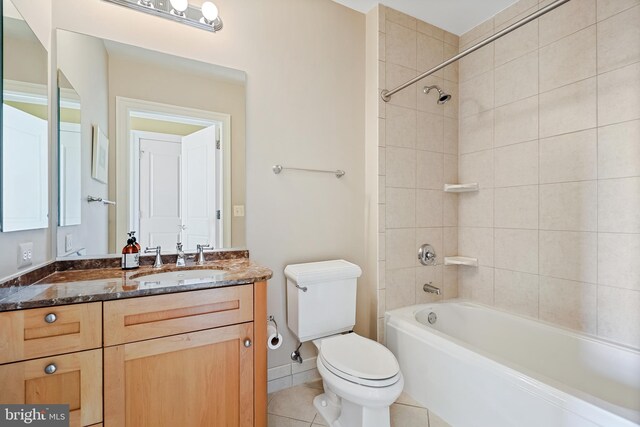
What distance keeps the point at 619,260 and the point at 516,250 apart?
0.52m

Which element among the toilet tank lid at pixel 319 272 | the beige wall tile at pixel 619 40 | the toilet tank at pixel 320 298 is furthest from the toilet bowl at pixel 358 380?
the beige wall tile at pixel 619 40

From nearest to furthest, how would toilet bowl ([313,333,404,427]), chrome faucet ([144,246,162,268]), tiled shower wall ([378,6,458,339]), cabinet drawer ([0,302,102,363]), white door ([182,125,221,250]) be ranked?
1. cabinet drawer ([0,302,102,363])
2. toilet bowl ([313,333,404,427])
3. chrome faucet ([144,246,162,268])
4. white door ([182,125,221,250])
5. tiled shower wall ([378,6,458,339])

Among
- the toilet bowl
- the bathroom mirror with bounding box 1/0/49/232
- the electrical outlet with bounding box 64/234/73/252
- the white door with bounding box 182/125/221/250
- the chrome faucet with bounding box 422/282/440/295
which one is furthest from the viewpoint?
the chrome faucet with bounding box 422/282/440/295

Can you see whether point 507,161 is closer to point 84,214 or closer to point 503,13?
point 503,13

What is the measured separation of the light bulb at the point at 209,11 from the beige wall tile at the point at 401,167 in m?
1.29

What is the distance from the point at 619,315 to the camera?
5.17ft

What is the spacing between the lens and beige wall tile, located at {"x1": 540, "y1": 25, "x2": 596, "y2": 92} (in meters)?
1.69

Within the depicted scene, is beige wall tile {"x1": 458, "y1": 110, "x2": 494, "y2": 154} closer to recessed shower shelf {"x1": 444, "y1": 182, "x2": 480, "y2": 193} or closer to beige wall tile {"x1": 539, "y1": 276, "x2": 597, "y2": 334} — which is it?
recessed shower shelf {"x1": 444, "y1": 182, "x2": 480, "y2": 193}

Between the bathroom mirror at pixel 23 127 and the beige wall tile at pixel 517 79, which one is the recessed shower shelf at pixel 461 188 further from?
the bathroom mirror at pixel 23 127

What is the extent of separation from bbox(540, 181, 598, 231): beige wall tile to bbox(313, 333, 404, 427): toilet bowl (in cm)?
133

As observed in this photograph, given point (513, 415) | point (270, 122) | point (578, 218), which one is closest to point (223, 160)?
point (270, 122)

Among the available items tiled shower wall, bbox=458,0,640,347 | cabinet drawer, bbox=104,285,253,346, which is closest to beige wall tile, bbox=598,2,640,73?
tiled shower wall, bbox=458,0,640,347

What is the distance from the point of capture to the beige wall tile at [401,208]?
→ 2.07 m

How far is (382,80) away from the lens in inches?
80.6
